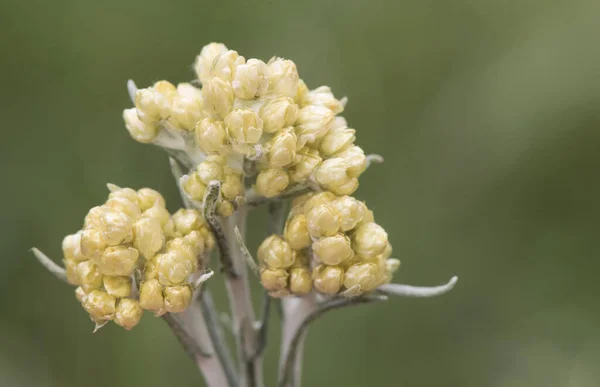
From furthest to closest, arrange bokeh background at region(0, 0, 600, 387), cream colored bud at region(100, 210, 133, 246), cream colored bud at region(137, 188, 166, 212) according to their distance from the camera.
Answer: bokeh background at region(0, 0, 600, 387)
cream colored bud at region(137, 188, 166, 212)
cream colored bud at region(100, 210, 133, 246)

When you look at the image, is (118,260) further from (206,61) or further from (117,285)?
(206,61)

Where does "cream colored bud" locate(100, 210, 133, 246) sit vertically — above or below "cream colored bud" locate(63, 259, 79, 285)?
above

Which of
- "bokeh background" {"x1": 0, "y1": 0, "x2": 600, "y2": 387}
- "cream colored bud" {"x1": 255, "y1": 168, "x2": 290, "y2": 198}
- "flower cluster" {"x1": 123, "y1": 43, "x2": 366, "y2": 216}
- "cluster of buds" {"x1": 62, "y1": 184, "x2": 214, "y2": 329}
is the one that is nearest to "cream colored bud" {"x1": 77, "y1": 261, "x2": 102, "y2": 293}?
"cluster of buds" {"x1": 62, "y1": 184, "x2": 214, "y2": 329}

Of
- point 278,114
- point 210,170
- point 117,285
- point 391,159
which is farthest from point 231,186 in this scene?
point 391,159

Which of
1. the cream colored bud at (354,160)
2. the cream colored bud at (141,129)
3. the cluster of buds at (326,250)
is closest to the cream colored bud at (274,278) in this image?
the cluster of buds at (326,250)

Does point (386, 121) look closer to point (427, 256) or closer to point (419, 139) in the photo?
point (419, 139)

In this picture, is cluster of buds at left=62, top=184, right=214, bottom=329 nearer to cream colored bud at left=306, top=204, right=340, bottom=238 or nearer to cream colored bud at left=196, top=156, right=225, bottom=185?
cream colored bud at left=196, top=156, right=225, bottom=185

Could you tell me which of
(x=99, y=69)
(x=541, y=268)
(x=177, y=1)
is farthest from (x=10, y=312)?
(x=541, y=268)

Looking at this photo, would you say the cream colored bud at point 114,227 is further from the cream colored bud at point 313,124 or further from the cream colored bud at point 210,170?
the cream colored bud at point 313,124
